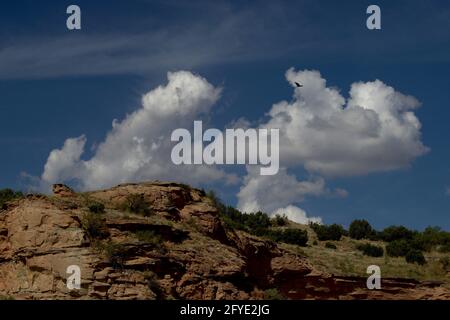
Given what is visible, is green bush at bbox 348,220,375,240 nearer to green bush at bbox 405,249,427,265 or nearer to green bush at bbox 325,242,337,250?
green bush at bbox 325,242,337,250

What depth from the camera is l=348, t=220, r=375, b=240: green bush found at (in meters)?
65.4

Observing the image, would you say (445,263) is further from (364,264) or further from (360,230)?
(360,230)

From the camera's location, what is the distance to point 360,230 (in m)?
65.8

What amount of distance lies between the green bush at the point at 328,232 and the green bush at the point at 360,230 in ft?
4.30

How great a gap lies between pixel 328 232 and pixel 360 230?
511 cm

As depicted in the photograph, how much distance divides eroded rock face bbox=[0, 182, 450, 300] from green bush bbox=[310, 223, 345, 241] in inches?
751

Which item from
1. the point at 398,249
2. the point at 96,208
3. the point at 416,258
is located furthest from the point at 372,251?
the point at 96,208

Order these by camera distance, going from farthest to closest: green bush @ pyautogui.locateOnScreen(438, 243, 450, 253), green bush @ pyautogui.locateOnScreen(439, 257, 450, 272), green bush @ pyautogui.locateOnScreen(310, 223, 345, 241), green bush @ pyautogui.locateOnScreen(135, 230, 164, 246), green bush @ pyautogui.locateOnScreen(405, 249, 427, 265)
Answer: green bush @ pyautogui.locateOnScreen(310, 223, 345, 241)
green bush @ pyautogui.locateOnScreen(438, 243, 450, 253)
green bush @ pyautogui.locateOnScreen(405, 249, 427, 265)
green bush @ pyautogui.locateOnScreen(439, 257, 450, 272)
green bush @ pyautogui.locateOnScreen(135, 230, 164, 246)

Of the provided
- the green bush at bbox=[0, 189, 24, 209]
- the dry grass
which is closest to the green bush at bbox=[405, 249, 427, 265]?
the dry grass

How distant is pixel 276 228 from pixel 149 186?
2377 centimetres
